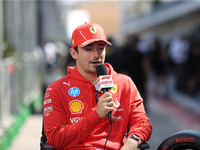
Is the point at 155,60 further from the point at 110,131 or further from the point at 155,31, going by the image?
the point at 155,31

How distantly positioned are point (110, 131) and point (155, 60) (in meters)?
11.3

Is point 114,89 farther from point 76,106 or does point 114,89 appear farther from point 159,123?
point 159,123

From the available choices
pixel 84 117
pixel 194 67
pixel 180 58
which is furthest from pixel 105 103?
pixel 180 58

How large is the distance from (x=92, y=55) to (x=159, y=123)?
20.2 feet

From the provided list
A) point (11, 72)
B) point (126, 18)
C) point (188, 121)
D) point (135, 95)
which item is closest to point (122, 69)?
point (188, 121)

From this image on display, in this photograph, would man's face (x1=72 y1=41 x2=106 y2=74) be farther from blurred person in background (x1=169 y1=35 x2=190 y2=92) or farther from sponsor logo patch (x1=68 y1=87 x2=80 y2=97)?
blurred person in background (x1=169 y1=35 x2=190 y2=92)

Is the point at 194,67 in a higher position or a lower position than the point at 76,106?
lower

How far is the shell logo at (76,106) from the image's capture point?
3447 millimetres

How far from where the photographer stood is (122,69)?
33.3ft

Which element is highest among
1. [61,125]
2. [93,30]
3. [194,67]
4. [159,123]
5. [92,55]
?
[93,30]

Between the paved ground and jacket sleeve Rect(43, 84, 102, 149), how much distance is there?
11.9ft

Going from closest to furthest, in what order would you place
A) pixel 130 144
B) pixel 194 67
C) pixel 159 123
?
pixel 130 144, pixel 159 123, pixel 194 67

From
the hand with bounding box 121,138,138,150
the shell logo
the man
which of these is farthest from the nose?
the hand with bounding box 121,138,138,150

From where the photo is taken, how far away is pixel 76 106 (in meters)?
3.46
